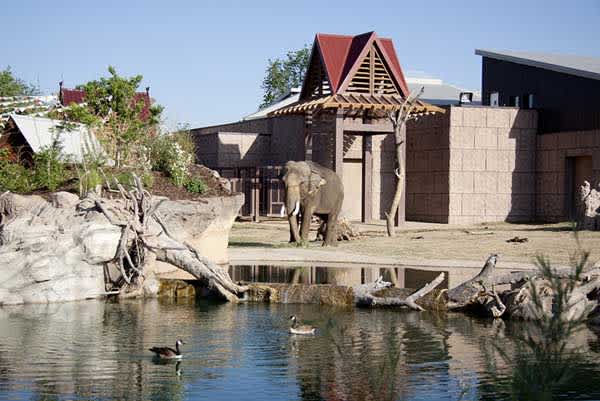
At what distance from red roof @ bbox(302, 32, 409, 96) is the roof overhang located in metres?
0.73

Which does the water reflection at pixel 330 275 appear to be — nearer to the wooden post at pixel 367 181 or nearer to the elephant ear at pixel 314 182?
the elephant ear at pixel 314 182

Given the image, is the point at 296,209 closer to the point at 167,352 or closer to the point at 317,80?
the point at 317,80

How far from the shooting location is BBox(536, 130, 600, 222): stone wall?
38969 mm

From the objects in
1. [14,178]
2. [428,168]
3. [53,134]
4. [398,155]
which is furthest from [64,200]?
[428,168]

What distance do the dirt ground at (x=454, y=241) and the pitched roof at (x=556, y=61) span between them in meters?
6.66

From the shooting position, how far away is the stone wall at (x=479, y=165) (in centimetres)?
4084

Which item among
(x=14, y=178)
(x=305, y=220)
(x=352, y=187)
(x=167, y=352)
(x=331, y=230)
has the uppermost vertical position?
(x=352, y=187)

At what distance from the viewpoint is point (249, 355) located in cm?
1410

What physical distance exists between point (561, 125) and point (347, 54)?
920 centimetres

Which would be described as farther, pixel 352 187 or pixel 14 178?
pixel 352 187

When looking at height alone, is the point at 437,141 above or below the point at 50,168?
above

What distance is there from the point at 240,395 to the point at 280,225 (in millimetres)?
27124

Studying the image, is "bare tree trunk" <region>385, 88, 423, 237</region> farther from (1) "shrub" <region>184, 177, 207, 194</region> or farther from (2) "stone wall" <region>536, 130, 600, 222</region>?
(1) "shrub" <region>184, 177, 207, 194</region>

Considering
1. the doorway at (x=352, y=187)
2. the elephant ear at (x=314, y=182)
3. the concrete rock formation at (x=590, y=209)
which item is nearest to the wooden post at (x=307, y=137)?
the doorway at (x=352, y=187)
